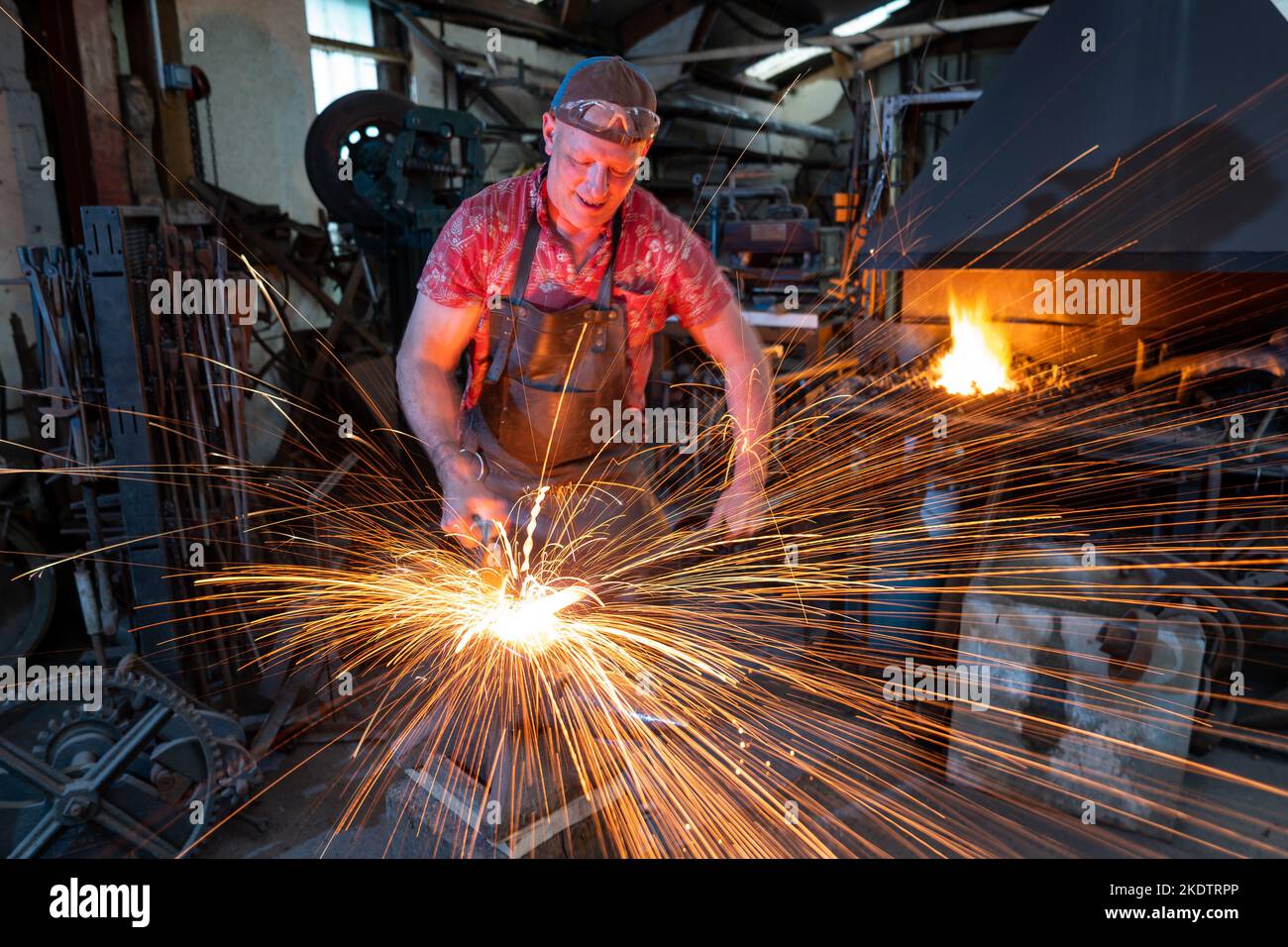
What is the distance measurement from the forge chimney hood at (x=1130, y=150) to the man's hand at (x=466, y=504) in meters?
2.78

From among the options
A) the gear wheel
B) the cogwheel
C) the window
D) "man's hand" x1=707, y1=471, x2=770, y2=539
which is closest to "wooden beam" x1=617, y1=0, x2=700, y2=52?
the window

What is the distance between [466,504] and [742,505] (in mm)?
848

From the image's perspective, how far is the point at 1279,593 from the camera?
3781mm

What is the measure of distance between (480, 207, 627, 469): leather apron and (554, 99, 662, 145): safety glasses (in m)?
0.31

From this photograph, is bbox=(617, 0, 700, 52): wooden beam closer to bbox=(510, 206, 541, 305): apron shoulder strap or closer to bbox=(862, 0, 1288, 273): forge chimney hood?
bbox=(862, 0, 1288, 273): forge chimney hood

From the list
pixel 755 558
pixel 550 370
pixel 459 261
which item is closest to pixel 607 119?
pixel 459 261

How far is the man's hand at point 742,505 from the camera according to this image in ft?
8.82

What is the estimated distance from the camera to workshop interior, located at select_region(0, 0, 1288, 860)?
2801mm

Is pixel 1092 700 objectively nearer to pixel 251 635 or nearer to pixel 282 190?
pixel 251 635

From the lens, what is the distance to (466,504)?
2328mm

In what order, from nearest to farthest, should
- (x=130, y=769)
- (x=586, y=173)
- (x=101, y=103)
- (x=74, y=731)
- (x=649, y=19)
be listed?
1. (x=586, y=173)
2. (x=74, y=731)
3. (x=130, y=769)
4. (x=101, y=103)
5. (x=649, y=19)

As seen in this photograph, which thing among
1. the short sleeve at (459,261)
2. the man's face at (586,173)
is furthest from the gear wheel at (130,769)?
the man's face at (586,173)

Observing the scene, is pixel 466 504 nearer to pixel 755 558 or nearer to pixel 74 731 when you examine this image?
pixel 74 731

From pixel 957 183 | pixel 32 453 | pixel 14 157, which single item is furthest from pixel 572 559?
pixel 14 157
